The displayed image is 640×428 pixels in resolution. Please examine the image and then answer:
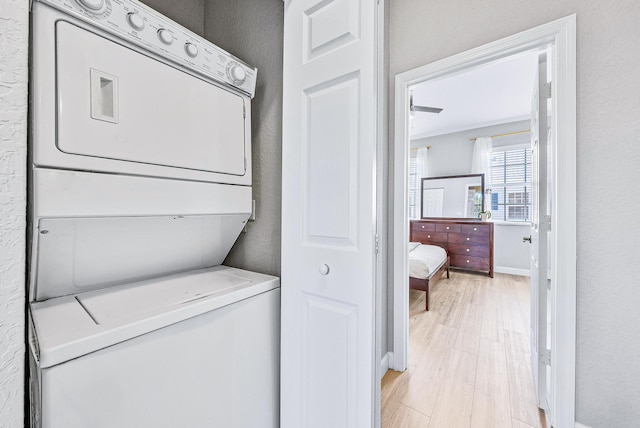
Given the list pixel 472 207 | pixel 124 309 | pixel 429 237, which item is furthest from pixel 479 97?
pixel 124 309

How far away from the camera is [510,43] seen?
4.75 ft

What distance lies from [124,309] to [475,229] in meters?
4.91

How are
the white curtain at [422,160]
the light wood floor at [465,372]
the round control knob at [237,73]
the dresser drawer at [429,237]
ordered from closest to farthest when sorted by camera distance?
the round control knob at [237,73], the light wood floor at [465,372], the dresser drawer at [429,237], the white curtain at [422,160]

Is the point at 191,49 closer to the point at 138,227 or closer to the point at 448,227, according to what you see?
the point at 138,227

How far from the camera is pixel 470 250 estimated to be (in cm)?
452

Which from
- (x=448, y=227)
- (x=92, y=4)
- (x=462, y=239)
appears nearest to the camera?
(x=92, y=4)

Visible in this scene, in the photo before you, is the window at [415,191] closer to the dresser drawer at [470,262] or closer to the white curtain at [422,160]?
the white curtain at [422,160]

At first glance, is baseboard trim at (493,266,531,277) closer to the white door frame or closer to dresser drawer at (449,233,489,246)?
dresser drawer at (449,233,489,246)

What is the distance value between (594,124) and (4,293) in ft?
7.26

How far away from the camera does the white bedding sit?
302cm

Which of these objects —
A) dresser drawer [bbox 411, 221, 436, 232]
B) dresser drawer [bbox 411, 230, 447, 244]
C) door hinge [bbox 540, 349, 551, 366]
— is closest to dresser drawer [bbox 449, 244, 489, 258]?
dresser drawer [bbox 411, 230, 447, 244]

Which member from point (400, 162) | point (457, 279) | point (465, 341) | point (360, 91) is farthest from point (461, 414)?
point (457, 279)

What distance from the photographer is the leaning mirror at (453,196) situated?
4.83 meters

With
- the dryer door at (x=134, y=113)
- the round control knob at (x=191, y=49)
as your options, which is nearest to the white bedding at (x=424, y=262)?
the dryer door at (x=134, y=113)
